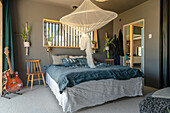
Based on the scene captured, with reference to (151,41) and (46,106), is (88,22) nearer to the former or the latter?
(151,41)

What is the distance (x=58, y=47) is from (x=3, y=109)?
2466mm

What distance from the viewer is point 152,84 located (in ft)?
11.6

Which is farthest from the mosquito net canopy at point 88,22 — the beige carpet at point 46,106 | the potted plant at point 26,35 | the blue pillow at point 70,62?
the potted plant at point 26,35

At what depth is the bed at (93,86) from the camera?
6.41 feet

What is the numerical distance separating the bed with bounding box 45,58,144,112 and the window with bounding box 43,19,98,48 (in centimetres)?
199

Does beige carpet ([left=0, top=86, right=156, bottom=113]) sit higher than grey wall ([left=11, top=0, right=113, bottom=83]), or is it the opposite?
grey wall ([left=11, top=0, right=113, bottom=83])

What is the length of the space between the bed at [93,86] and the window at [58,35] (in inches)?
78.4

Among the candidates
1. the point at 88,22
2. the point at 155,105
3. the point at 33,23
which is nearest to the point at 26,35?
the point at 33,23

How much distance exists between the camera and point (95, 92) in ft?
7.25

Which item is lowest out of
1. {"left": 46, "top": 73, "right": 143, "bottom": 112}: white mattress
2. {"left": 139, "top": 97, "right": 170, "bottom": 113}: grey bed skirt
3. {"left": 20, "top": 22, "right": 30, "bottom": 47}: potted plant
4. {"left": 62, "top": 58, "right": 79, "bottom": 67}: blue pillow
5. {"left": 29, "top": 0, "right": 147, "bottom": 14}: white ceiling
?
{"left": 46, "top": 73, "right": 143, "bottom": 112}: white mattress

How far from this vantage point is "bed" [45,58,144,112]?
6.41 ft

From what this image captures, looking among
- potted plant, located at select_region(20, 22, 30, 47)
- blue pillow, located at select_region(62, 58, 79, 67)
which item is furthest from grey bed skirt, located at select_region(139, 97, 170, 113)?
potted plant, located at select_region(20, 22, 30, 47)

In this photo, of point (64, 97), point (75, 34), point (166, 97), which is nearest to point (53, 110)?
point (64, 97)

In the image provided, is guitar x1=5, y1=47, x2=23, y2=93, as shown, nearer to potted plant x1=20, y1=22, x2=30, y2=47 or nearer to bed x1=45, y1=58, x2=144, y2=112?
potted plant x1=20, y1=22, x2=30, y2=47
